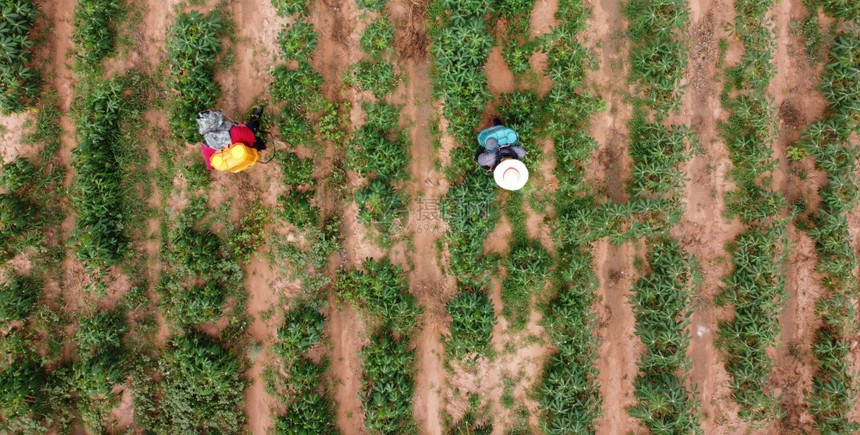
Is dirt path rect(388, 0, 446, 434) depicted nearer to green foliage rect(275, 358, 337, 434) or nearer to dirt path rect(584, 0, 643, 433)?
green foliage rect(275, 358, 337, 434)

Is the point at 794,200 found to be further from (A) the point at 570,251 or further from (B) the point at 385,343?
(B) the point at 385,343

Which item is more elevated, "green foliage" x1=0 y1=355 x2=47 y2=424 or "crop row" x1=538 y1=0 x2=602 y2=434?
"crop row" x1=538 y1=0 x2=602 y2=434

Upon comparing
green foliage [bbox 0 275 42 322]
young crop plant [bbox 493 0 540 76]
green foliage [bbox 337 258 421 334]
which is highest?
young crop plant [bbox 493 0 540 76]

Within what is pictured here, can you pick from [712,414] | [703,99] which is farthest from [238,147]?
[712,414]

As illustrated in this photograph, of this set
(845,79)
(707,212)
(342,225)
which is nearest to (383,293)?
(342,225)

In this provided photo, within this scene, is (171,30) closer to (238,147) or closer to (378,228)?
(238,147)

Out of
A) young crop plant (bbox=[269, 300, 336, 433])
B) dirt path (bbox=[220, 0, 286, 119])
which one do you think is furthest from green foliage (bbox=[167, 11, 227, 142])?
young crop plant (bbox=[269, 300, 336, 433])
